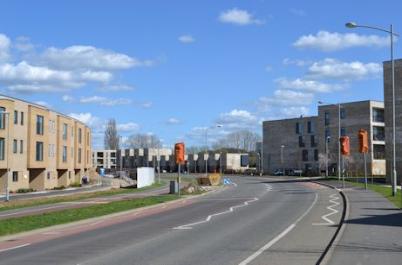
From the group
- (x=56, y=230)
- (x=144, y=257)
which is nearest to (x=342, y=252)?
(x=144, y=257)

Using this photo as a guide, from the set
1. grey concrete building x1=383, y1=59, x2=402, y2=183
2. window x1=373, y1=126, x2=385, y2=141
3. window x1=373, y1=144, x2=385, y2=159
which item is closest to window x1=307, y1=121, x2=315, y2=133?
window x1=373, y1=126, x2=385, y2=141

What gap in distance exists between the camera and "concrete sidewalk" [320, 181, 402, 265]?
38.8 ft

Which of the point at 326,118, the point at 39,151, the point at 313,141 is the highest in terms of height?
A: the point at 326,118

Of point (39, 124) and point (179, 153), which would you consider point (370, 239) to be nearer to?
point (179, 153)

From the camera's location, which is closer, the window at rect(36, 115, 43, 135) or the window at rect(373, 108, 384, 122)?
the window at rect(36, 115, 43, 135)

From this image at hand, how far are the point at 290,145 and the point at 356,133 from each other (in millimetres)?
29422

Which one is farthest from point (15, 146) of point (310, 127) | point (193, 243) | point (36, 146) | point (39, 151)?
point (310, 127)

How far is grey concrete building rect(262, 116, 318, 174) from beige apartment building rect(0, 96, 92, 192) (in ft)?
193

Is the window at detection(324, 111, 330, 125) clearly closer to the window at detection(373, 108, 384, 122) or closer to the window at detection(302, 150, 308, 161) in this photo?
the window at detection(373, 108, 384, 122)

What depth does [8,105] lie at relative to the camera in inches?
2544

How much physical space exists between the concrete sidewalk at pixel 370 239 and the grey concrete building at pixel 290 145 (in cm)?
10865

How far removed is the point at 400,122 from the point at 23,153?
4704 centimetres

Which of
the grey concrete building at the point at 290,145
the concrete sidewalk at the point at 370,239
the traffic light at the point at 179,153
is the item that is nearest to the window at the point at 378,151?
the grey concrete building at the point at 290,145

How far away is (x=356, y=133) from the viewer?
114500mm
